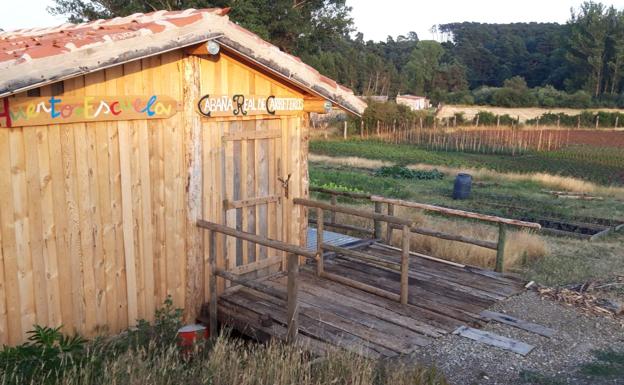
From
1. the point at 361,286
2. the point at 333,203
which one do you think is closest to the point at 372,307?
the point at 361,286

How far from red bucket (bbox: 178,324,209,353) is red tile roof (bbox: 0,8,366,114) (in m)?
2.68

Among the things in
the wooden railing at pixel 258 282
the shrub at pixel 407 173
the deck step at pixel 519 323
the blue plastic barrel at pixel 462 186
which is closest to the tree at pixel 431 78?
the shrub at pixel 407 173

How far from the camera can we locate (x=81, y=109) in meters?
5.30

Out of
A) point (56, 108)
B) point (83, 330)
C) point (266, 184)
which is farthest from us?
point (266, 184)

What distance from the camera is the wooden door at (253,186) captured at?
22.6ft

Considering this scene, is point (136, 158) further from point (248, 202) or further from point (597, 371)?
point (597, 371)

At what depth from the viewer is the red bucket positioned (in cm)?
574

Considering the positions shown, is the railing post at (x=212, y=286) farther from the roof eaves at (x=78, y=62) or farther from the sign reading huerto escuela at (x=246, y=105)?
the roof eaves at (x=78, y=62)

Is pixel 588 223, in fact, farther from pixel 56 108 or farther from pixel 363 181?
pixel 56 108

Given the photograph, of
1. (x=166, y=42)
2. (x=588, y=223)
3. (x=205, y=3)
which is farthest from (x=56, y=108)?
(x=205, y=3)

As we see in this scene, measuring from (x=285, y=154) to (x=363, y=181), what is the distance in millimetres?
11719

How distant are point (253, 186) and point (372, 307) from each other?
6.62 feet

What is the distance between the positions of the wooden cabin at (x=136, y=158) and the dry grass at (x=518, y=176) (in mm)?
14110

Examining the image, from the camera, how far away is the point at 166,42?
542cm
